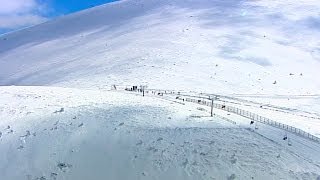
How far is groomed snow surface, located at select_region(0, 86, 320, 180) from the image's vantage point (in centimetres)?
2333

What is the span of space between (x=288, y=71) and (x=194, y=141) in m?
38.8

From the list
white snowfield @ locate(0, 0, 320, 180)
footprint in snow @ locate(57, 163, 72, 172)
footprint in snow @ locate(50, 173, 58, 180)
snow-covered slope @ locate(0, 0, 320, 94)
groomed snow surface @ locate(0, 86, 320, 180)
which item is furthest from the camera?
snow-covered slope @ locate(0, 0, 320, 94)

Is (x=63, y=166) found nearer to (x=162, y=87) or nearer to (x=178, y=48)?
(x=162, y=87)

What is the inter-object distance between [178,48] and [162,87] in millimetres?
19612

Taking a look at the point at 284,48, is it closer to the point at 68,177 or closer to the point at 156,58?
the point at 156,58

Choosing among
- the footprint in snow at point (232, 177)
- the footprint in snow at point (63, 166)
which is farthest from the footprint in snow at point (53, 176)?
the footprint in snow at point (232, 177)

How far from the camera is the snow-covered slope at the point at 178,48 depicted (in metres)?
55.7

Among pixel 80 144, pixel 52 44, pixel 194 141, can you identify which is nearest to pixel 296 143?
pixel 194 141

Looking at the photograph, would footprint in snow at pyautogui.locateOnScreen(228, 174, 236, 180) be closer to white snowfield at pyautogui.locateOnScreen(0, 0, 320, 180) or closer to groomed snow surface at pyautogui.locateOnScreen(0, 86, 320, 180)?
groomed snow surface at pyautogui.locateOnScreen(0, 86, 320, 180)

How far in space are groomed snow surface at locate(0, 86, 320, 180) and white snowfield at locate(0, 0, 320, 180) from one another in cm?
7

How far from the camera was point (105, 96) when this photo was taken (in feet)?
118

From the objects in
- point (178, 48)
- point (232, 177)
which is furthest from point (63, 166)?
point (178, 48)

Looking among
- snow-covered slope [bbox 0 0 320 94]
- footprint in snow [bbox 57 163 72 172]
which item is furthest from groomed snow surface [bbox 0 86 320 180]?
snow-covered slope [bbox 0 0 320 94]

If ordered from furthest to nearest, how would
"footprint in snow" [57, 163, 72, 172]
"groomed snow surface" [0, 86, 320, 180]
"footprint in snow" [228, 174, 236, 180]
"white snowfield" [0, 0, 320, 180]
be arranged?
"white snowfield" [0, 0, 320, 180]
"footprint in snow" [57, 163, 72, 172]
"groomed snow surface" [0, 86, 320, 180]
"footprint in snow" [228, 174, 236, 180]
